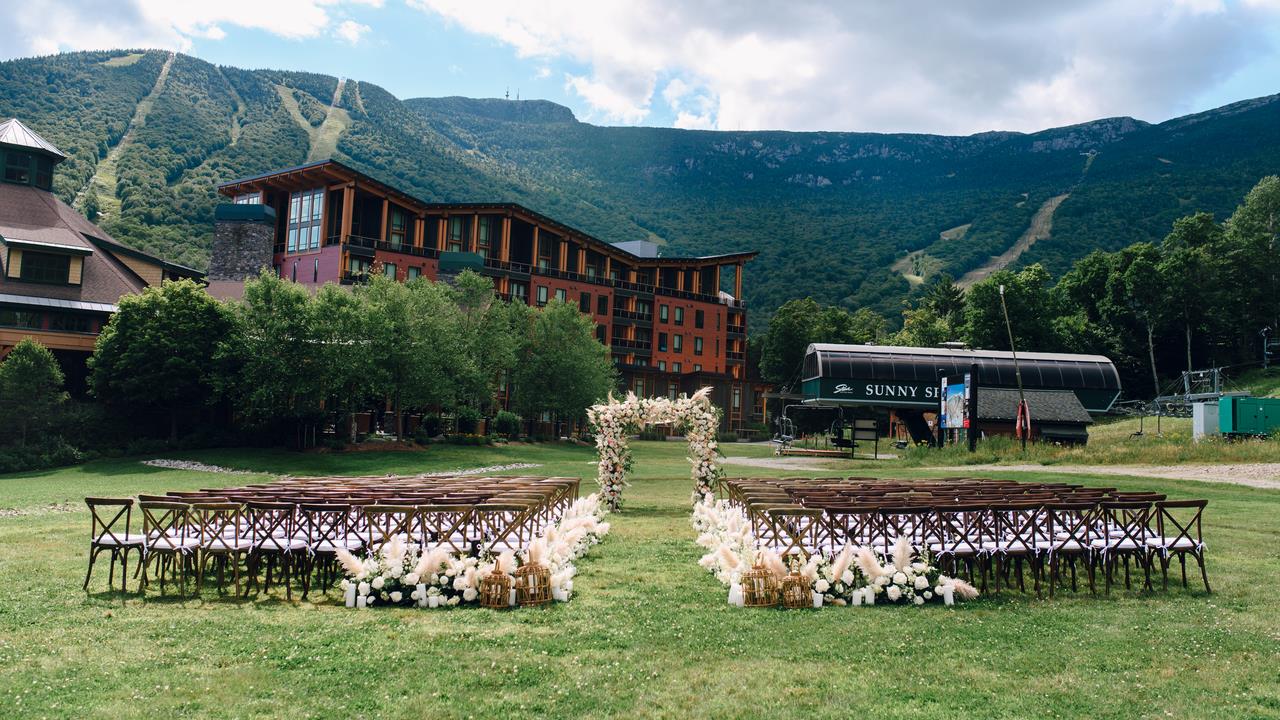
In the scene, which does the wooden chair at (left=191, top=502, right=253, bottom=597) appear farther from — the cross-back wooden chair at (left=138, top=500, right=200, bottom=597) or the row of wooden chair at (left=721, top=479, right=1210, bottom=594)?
the row of wooden chair at (left=721, top=479, right=1210, bottom=594)

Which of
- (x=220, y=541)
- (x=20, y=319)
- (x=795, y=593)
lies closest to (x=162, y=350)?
(x=20, y=319)

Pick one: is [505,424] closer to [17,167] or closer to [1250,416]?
[17,167]

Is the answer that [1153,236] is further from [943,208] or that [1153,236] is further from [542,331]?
[542,331]

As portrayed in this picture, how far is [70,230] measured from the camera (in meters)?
50.1

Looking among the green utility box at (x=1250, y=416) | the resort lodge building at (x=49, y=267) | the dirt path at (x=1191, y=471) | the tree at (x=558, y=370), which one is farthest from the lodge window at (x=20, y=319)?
the green utility box at (x=1250, y=416)

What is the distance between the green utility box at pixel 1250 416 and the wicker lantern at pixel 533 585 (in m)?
38.6

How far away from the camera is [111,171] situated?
360 ft

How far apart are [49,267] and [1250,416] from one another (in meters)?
61.7

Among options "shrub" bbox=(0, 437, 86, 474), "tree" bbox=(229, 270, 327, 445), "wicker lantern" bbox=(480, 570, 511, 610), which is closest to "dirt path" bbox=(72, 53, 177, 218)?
"shrub" bbox=(0, 437, 86, 474)

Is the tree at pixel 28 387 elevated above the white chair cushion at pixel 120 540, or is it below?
above

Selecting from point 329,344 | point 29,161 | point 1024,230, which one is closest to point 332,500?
point 329,344

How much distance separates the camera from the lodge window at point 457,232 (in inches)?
2810

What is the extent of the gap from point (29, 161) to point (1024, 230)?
437 feet

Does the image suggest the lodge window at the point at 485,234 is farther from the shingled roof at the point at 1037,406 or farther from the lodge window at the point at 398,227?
the shingled roof at the point at 1037,406
